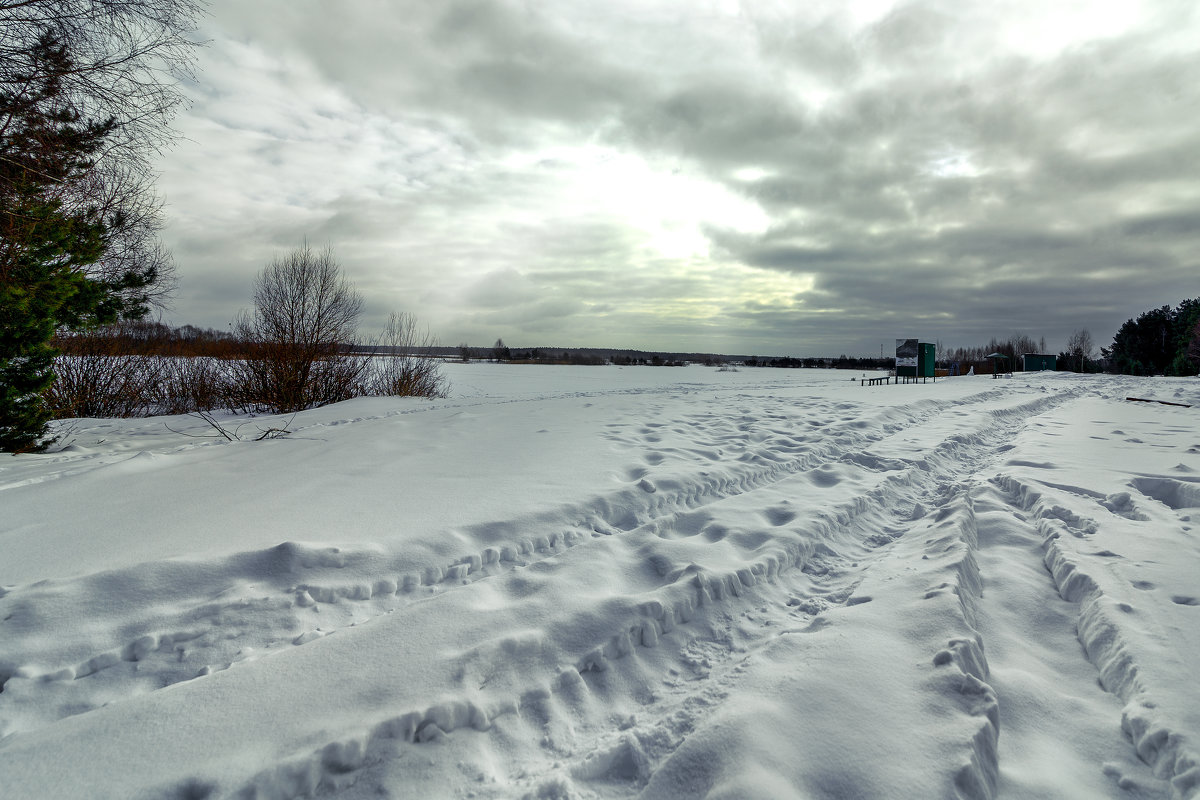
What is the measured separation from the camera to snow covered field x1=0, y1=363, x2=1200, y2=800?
5.57 ft

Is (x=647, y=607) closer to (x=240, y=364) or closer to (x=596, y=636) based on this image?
(x=596, y=636)

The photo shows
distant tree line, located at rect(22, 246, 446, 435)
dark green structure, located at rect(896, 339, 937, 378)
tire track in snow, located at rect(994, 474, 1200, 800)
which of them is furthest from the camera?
dark green structure, located at rect(896, 339, 937, 378)

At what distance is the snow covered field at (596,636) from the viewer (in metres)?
1.70

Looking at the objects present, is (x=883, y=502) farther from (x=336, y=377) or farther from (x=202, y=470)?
(x=336, y=377)

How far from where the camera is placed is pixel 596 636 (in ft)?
7.99

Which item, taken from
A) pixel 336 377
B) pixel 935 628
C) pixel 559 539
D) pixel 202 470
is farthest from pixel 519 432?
pixel 336 377

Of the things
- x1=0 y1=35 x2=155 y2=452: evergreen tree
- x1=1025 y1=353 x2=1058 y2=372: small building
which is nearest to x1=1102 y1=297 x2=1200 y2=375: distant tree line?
x1=1025 y1=353 x2=1058 y2=372: small building

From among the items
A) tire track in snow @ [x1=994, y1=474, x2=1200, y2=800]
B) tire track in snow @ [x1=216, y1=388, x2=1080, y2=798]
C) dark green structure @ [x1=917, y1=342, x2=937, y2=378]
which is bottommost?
tire track in snow @ [x1=216, y1=388, x2=1080, y2=798]

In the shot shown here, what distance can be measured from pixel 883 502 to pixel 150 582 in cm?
509

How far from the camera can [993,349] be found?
91188mm

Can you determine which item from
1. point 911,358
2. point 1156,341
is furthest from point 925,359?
point 1156,341

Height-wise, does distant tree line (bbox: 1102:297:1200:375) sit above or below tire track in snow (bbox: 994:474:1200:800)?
above

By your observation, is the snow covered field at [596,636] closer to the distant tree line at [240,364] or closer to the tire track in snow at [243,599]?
the tire track in snow at [243,599]

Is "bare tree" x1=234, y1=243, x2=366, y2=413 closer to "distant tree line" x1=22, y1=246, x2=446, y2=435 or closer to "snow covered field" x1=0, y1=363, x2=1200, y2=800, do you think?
"distant tree line" x1=22, y1=246, x2=446, y2=435
